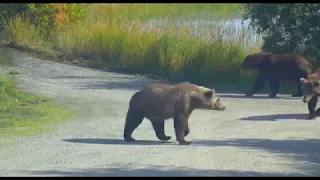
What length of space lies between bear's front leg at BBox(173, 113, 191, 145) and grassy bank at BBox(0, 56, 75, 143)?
9.00 feet

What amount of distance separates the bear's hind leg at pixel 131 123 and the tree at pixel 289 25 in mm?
9533

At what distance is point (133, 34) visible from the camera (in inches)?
1101

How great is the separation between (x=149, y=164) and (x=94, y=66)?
1512 cm

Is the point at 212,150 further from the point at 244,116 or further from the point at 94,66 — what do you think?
the point at 94,66

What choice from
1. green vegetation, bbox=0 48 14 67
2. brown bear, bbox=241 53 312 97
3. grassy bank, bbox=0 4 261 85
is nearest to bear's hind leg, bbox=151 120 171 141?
brown bear, bbox=241 53 312 97

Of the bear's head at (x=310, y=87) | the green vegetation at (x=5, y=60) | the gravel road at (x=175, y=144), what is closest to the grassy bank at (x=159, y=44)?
the green vegetation at (x=5, y=60)

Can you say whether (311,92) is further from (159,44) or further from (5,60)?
(5,60)

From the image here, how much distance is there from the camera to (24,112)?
59.9 feet

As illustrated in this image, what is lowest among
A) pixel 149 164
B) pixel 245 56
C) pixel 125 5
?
pixel 125 5

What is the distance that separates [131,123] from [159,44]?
11.2 metres

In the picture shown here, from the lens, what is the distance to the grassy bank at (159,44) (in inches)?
970

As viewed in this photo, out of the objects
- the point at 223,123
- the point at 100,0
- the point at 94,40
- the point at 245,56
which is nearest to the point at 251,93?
the point at 245,56

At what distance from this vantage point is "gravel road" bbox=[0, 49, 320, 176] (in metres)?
12.1

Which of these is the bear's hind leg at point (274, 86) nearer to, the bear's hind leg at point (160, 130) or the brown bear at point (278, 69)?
the brown bear at point (278, 69)
